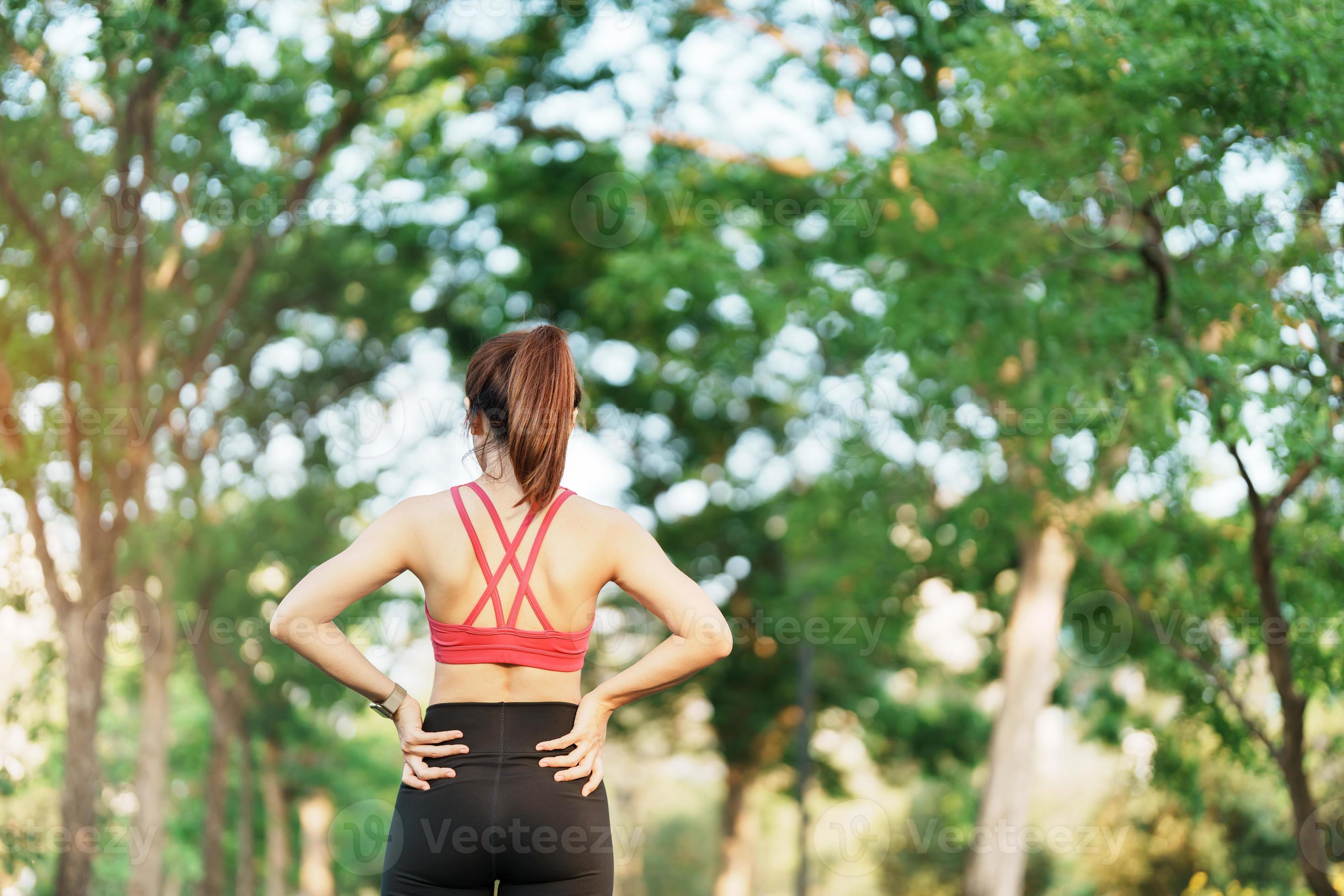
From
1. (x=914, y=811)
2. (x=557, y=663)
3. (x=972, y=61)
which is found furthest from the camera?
(x=914, y=811)

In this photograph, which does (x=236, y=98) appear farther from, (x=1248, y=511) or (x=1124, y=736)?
(x=1124, y=736)

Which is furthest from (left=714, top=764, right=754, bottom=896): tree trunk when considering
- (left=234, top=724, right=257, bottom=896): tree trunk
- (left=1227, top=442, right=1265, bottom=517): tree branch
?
(left=1227, top=442, right=1265, bottom=517): tree branch

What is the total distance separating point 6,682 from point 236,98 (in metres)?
6.71

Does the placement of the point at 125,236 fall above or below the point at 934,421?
above

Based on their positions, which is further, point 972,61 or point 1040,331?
point 1040,331

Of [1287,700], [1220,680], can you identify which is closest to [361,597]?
[1287,700]

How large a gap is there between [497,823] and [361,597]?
1.89ft

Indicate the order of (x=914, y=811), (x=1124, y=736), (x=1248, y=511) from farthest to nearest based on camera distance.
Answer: (x=914, y=811)
(x=1124, y=736)
(x=1248, y=511)

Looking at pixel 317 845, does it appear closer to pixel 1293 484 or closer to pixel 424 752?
pixel 1293 484

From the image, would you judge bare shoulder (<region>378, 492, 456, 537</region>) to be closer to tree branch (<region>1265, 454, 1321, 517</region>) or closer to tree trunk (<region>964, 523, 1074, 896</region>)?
tree branch (<region>1265, 454, 1321, 517</region>)

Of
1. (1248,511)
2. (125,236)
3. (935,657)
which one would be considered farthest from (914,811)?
(125,236)

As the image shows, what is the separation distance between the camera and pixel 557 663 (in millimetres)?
2746

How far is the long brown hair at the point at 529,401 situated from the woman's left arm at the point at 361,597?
25cm

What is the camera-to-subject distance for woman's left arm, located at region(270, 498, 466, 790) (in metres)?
2.67
